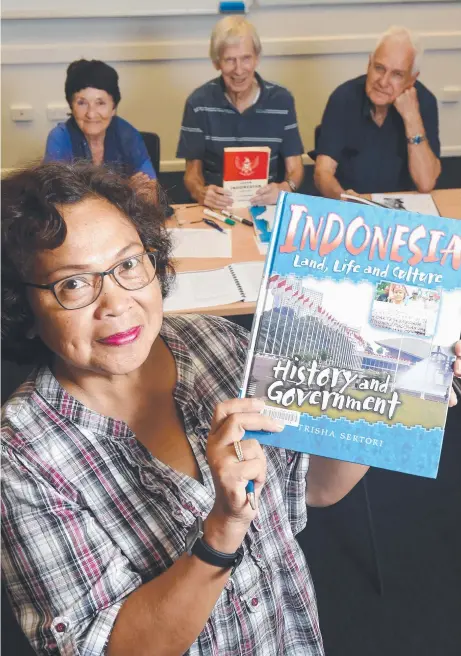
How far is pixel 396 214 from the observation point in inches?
39.6

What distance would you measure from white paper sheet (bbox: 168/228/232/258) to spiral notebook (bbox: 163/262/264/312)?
111 millimetres

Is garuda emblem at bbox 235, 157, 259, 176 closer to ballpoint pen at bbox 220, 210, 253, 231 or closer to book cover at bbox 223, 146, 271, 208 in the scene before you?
book cover at bbox 223, 146, 271, 208

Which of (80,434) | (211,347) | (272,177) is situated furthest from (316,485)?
(272,177)

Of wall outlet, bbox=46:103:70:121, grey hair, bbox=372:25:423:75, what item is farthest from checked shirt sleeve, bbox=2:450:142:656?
wall outlet, bbox=46:103:70:121

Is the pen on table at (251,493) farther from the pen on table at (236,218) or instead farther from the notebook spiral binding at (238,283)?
the pen on table at (236,218)

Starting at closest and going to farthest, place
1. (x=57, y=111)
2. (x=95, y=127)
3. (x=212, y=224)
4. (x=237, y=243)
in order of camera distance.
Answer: (x=237, y=243) → (x=212, y=224) → (x=95, y=127) → (x=57, y=111)

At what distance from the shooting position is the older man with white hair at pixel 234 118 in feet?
9.57

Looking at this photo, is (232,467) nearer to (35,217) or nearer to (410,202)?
(35,217)

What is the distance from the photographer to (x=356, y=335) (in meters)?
1.03

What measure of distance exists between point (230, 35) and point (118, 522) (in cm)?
240

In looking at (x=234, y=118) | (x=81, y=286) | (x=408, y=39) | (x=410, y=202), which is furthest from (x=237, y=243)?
(x=81, y=286)

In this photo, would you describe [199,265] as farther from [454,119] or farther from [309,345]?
[454,119]

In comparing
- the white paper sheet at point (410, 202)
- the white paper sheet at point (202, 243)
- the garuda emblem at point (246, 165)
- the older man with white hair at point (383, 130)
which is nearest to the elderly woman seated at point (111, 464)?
the white paper sheet at point (202, 243)

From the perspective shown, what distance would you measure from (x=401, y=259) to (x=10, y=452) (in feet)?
2.22
